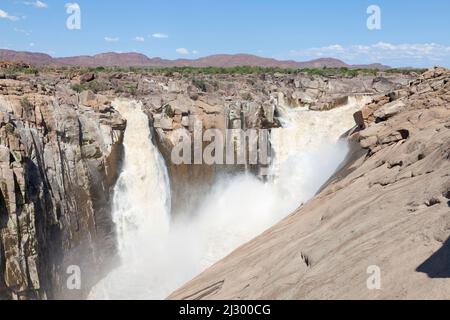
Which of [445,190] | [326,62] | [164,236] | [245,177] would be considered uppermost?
[326,62]

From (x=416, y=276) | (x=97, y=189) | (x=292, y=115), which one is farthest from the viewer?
(x=292, y=115)

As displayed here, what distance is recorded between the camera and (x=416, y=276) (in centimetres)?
420

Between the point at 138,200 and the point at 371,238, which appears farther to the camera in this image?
the point at 138,200

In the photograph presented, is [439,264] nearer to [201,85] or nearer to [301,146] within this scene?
[301,146]

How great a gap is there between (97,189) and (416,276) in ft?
46.2

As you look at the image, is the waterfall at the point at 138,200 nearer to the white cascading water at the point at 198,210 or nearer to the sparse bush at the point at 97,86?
the white cascading water at the point at 198,210

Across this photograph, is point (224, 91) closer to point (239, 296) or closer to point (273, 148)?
point (273, 148)

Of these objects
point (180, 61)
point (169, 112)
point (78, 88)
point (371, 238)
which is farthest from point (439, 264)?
point (180, 61)

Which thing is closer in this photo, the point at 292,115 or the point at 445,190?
the point at 445,190

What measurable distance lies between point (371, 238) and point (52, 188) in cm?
1152

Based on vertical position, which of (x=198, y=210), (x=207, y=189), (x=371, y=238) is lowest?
(x=198, y=210)

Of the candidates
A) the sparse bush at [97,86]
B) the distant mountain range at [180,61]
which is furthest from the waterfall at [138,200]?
the distant mountain range at [180,61]

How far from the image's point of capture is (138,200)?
1864 centimetres

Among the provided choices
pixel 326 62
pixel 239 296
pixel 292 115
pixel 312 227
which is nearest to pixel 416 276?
pixel 239 296
